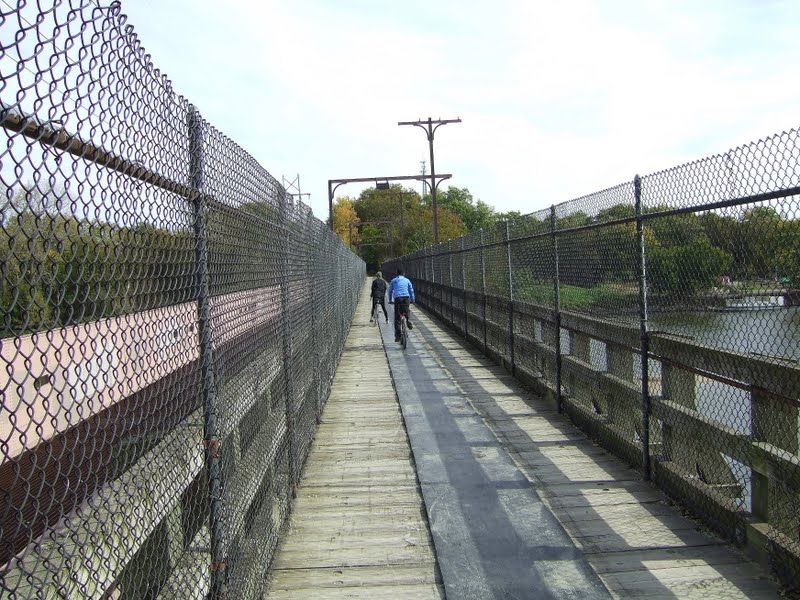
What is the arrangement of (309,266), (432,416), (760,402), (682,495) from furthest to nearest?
(432,416) → (309,266) → (682,495) → (760,402)

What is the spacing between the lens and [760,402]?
14.4 feet

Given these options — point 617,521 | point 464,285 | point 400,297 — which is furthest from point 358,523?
point 464,285

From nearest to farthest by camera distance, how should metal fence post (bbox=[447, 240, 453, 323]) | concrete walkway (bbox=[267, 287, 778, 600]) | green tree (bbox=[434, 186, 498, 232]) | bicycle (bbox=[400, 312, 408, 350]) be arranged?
concrete walkway (bbox=[267, 287, 778, 600]) < bicycle (bbox=[400, 312, 408, 350]) < metal fence post (bbox=[447, 240, 453, 323]) < green tree (bbox=[434, 186, 498, 232])

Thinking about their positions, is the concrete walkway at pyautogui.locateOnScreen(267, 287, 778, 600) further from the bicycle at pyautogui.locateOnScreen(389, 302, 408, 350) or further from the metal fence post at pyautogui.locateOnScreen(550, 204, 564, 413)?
the bicycle at pyautogui.locateOnScreen(389, 302, 408, 350)

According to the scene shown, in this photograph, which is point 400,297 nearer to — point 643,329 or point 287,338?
point 643,329

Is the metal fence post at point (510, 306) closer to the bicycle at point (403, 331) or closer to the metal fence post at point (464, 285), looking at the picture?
the bicycle at point (403, 331)

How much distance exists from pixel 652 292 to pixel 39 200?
529 cm

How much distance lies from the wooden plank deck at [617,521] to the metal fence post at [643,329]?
269 mm


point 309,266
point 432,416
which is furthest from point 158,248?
point 432,416

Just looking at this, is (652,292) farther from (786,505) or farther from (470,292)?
(470,292)

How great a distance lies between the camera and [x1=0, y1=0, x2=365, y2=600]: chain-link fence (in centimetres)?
156

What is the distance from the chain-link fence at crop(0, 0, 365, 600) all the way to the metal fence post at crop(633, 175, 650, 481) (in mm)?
2874

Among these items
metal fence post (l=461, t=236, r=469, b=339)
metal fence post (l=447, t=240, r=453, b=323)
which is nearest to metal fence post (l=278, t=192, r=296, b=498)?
metal fence post (l=461, t=236, r=469, b=339)

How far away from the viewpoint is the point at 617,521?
5.19 m
